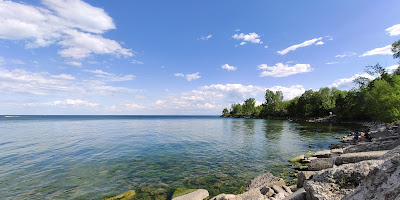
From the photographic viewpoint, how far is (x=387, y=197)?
11.4 ft

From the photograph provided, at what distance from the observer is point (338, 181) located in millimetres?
5430

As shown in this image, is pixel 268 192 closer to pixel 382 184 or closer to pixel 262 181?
pixel 262 181

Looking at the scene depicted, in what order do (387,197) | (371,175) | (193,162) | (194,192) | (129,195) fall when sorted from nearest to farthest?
1. (387,197)
2. (371,175)
3. (194,192)
4. (129,195)
5. (193,162)

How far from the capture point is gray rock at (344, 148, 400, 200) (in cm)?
352

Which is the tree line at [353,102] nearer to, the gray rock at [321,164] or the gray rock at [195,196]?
the gray rock at [321,164]

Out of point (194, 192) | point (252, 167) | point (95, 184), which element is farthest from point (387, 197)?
point (95, 184)

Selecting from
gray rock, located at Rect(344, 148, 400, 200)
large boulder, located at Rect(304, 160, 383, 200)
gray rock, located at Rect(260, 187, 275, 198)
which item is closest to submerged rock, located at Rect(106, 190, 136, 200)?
gray rock, located at Rect(260, 187, 275, 198)

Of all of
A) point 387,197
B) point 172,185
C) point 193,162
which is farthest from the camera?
point 193,162

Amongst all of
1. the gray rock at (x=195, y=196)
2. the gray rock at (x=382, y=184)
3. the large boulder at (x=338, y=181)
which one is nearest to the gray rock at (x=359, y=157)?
the large boulder at (x=338, y=181)

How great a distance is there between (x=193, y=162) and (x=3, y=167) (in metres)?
18.3

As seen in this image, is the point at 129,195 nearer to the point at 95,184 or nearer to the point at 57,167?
the point at 95,184

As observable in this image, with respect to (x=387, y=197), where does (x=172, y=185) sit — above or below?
below

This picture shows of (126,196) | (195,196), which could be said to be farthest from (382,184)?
(126,196)

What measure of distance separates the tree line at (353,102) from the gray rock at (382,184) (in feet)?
169
